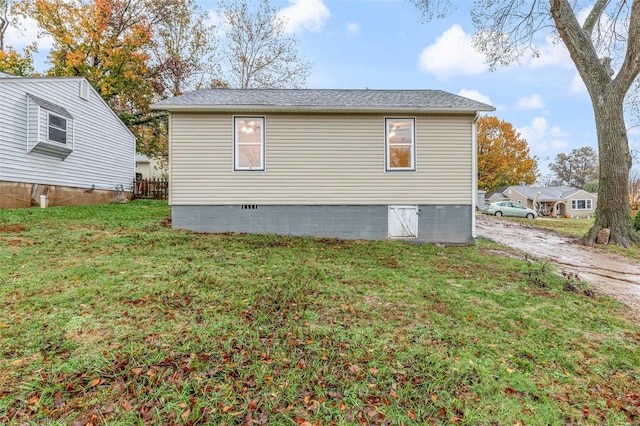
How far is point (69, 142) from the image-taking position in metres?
10.7

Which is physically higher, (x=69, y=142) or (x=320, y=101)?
(x=320, y=101)

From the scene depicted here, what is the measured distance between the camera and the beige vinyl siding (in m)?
7.70

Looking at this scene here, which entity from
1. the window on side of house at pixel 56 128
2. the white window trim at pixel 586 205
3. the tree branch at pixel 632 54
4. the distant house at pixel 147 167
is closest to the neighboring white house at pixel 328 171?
the tree branch at pixel 632 54

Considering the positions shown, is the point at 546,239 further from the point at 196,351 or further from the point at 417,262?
the point at 196,351

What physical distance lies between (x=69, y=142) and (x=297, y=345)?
12.3 metres

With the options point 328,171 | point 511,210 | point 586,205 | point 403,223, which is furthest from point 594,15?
point 586,205

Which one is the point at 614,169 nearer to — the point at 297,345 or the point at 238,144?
the point at 238,144

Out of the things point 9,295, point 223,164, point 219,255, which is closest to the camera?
point 9,295

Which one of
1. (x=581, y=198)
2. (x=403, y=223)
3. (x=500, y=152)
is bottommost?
(x=403, y=223)

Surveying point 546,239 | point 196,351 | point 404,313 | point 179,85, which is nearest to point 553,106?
point 546,239

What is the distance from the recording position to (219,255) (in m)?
5.46

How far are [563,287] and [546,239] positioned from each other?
6973 millimetres

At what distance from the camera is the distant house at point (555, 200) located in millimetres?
34500

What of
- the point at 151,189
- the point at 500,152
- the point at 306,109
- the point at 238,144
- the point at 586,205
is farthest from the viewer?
the point at 500,152
